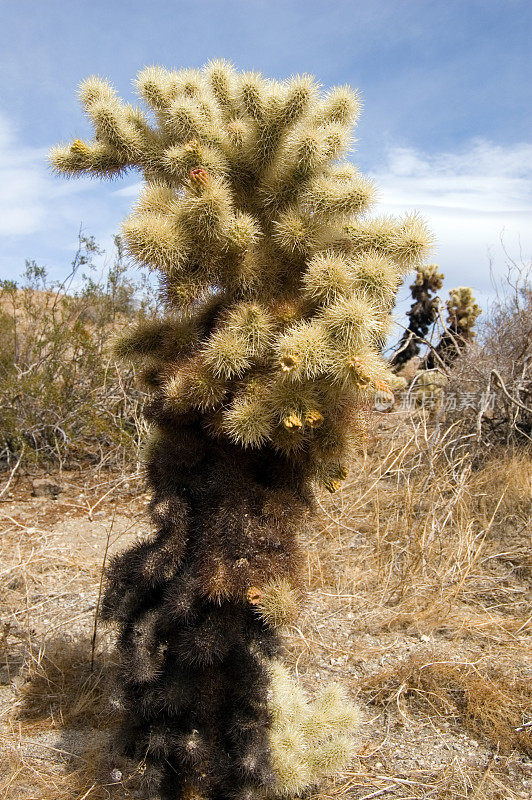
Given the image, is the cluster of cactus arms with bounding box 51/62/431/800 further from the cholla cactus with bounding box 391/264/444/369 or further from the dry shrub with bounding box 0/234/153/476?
the cholla cactus with bounding box 391/264/444/369

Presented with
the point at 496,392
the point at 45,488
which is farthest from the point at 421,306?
the point at 45,488

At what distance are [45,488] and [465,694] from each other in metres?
4.70

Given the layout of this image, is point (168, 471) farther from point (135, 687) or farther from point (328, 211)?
point (328, 211)

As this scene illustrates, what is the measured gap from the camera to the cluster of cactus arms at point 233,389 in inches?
78.2

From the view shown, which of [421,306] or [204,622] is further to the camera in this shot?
[421,306]

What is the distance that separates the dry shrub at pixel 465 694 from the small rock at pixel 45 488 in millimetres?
4179

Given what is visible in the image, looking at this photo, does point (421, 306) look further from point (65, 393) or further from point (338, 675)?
point (338, 675)

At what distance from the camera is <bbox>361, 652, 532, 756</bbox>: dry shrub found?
2.82 m

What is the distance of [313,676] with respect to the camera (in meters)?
3.37

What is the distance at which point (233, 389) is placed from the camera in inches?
81.0

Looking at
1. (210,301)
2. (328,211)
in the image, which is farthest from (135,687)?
(328,211)

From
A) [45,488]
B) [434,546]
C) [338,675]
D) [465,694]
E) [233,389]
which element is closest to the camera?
[233,389]

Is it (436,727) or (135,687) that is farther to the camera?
(436,727)

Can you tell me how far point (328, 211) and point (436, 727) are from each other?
7.89 ft
